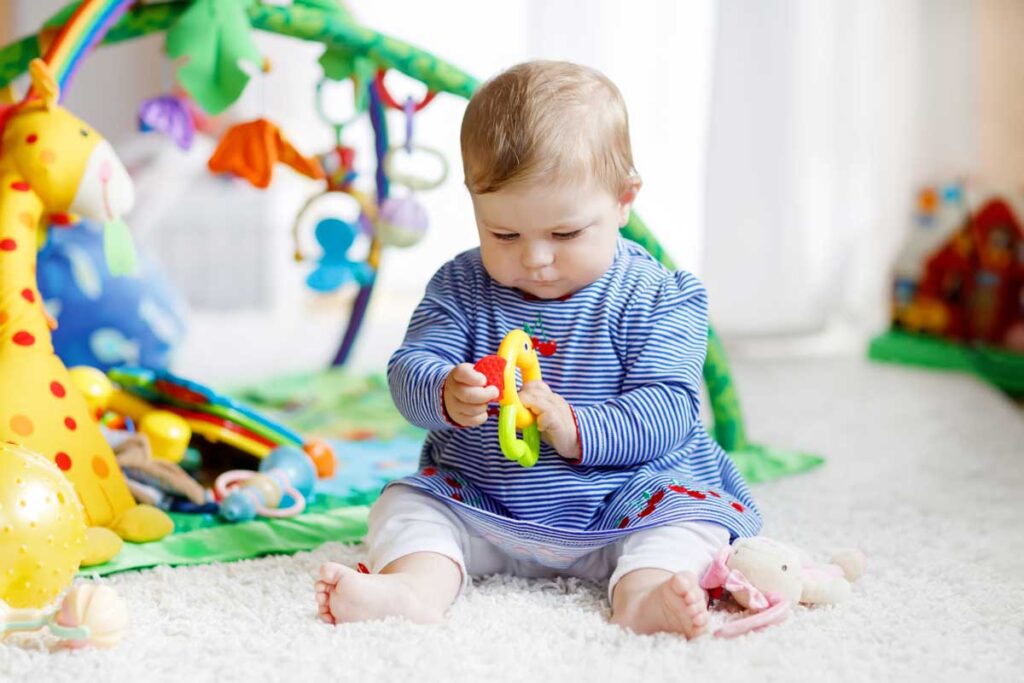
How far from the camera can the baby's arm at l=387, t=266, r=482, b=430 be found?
1.07m

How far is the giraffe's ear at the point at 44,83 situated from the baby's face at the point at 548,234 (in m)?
0.52

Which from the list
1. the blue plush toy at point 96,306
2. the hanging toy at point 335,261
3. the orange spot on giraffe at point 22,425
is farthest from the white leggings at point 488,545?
the blue plush toy at point 96,306

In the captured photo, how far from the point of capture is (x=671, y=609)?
938 millimetres

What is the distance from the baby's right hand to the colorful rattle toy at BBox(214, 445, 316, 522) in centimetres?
35

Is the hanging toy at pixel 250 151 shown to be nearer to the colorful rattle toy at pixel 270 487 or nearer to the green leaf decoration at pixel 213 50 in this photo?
the green leaf decoration at pixel 213 50

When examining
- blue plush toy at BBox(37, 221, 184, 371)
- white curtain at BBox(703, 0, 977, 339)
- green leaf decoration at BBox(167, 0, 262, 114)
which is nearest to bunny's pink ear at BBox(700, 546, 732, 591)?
green leaf decoration at BBox(167, 0, 262, 114)

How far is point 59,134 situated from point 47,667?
62cm

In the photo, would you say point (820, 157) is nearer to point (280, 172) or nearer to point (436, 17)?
point (436, 17)

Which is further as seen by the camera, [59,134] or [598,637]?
[59,134]

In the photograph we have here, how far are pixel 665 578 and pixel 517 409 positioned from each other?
0.19 m

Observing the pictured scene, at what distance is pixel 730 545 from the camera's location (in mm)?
1075

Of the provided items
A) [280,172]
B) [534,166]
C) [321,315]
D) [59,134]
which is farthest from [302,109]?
[534,166]

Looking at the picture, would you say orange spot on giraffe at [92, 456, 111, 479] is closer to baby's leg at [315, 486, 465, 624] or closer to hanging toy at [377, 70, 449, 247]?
baby's leg at [315, 486, 465, 624]

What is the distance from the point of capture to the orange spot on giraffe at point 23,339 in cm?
119
